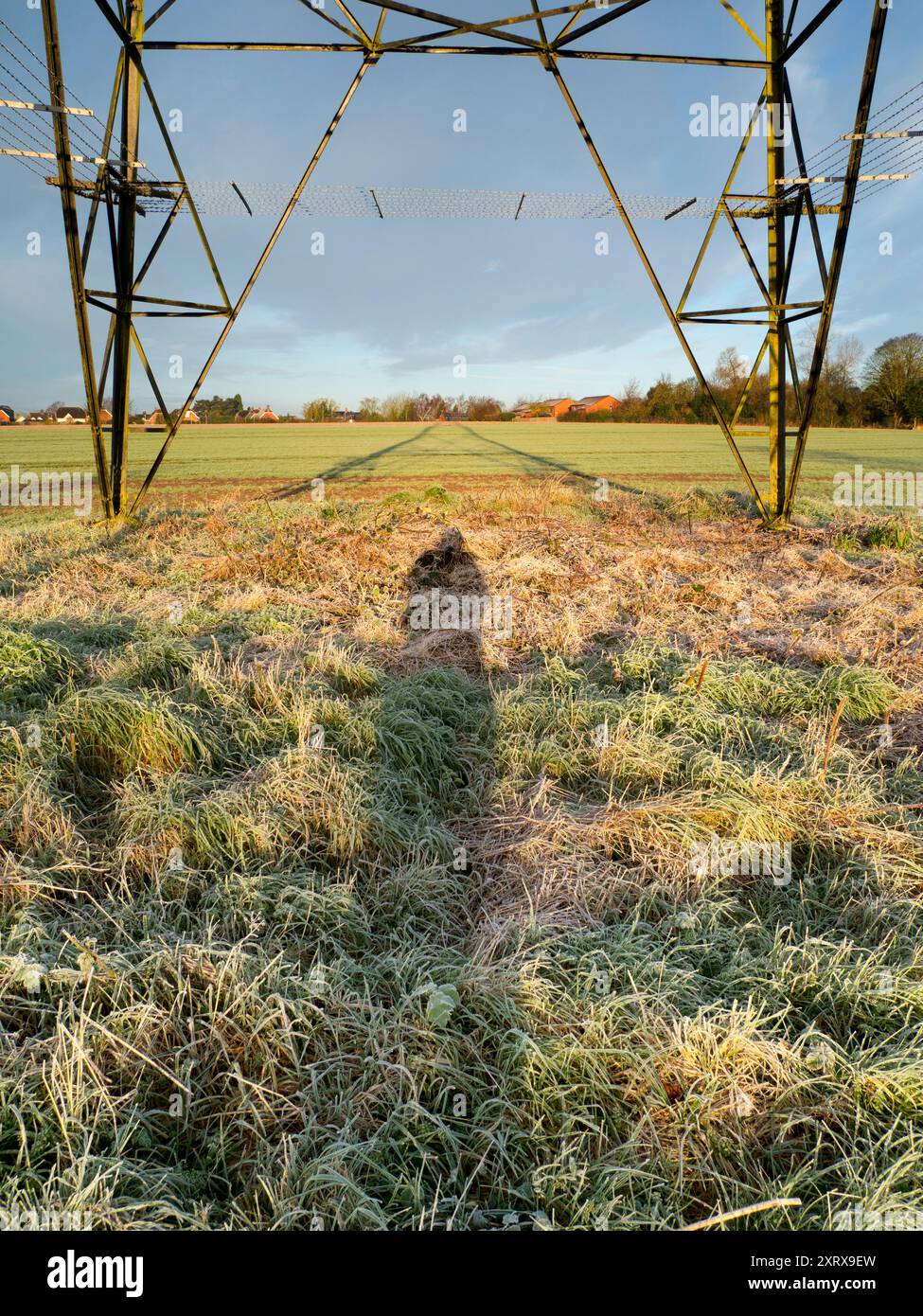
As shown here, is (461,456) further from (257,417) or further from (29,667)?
(257,417)

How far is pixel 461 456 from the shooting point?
2725 cm

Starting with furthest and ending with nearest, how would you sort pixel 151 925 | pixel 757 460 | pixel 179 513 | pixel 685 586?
pixel 757 460 → pixel 179 513 → pixel 685 586 → pixel 151 925

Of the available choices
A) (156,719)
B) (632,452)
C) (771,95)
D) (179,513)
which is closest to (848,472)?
(632,452)

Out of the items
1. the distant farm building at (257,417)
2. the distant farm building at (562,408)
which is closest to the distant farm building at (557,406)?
the distant farm building at (562,408)

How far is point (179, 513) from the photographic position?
13008mm

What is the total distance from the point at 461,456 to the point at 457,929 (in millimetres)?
26006

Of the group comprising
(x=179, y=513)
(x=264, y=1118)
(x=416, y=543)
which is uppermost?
(x=179, y=513)

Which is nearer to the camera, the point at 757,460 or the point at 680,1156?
the point at 680,1156

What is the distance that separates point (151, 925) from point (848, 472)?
24.1 meters

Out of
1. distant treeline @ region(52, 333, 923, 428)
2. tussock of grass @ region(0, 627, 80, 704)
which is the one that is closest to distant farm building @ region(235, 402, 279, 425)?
distant treeline @ region(52, 333, 923, 428)

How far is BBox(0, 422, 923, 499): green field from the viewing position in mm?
21000

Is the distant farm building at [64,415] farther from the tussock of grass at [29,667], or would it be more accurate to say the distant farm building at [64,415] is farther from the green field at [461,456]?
the tussock of grass at [29,667]

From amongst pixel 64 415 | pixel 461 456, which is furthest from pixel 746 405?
pixel 64 415

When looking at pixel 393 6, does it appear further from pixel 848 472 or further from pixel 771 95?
pixel 848 472
